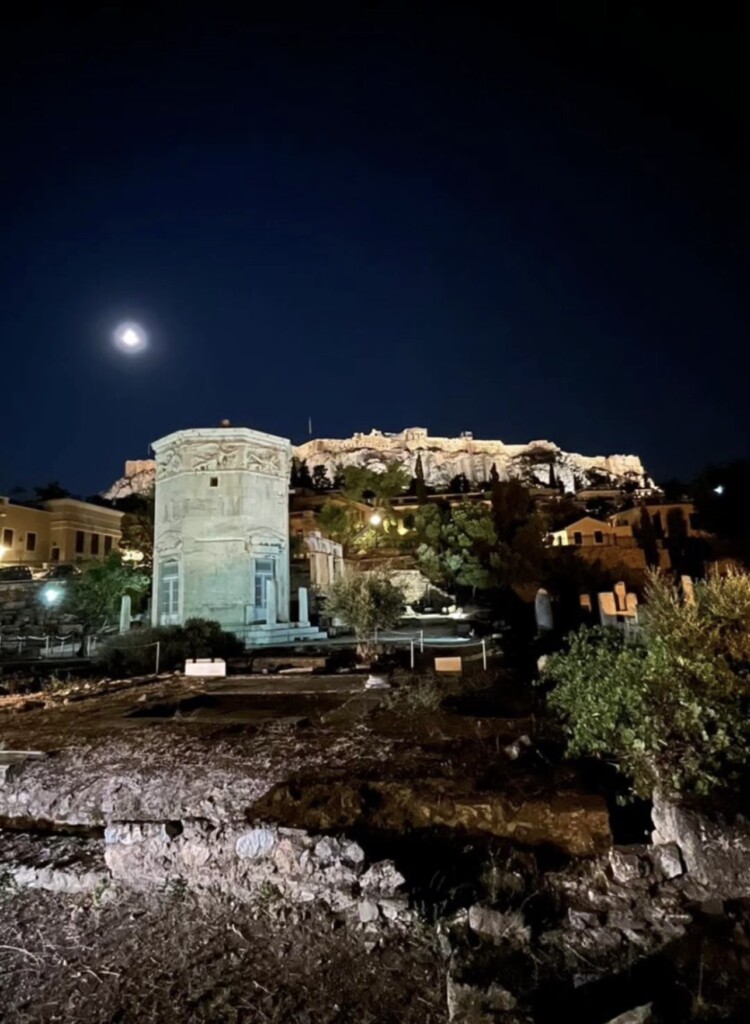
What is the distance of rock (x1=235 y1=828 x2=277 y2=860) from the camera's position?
14.4 ft

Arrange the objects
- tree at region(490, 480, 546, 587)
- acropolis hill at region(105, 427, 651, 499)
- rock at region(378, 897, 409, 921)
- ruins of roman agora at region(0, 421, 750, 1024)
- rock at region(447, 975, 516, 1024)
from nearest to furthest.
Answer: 1. rock at region(447, 975, 516, 1024)
2. ruins of roman agora at region(0, 421, 750, 1024)
3. rock at region(378, 897, 409, 921)
4. tree at region(490, 480, 546, 587)
5. acropolis hill at region(105, 427, 651, 499)

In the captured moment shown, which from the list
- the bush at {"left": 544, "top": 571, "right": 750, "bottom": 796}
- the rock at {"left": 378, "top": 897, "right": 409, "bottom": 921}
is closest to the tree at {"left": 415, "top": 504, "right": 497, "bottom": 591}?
the bush at {"left": 544, "top": 571, "right": 750, "bottom": 796}

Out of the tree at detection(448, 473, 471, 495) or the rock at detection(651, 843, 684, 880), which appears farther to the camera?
the tree at detection(448, 473, 471, 495)

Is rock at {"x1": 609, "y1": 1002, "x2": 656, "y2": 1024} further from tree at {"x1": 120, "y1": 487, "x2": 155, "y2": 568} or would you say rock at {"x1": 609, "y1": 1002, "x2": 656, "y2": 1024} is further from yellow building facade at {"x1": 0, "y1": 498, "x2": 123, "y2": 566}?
yellow building facade at {"x1": 0, "y1": 498, "x2": 123, "y2": 566}

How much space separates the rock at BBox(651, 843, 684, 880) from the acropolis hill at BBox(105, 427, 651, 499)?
97.1 metres

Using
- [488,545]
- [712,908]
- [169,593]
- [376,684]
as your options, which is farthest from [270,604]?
[712,908]

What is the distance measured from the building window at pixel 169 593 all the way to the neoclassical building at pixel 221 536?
4 cm

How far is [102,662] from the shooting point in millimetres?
15125

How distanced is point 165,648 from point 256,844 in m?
12.6

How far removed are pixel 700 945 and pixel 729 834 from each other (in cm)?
83

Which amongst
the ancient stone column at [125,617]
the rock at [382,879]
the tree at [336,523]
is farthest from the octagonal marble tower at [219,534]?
the tree at [336,523]

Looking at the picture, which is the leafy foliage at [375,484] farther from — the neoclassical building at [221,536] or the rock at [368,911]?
the rock at [368,911]

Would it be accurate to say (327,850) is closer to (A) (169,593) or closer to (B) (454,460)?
(A) (169,593)

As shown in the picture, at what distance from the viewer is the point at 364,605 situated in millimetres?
15375
